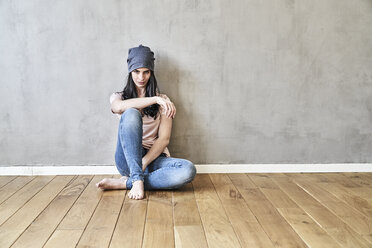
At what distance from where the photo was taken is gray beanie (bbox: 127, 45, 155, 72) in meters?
2.22

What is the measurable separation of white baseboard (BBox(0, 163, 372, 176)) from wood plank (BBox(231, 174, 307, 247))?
0.90 feet

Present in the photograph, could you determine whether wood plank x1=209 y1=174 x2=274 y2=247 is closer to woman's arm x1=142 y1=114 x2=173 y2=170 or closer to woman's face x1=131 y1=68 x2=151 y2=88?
woman's arm x1=142 y1=114 x2=173 y2=170

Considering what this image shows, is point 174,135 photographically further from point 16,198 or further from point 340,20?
point 340,20

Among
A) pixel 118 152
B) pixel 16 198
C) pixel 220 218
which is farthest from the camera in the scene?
pixel 118 152

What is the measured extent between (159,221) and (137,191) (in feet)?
1.24

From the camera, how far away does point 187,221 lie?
66.3 inches

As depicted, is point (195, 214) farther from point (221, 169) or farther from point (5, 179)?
point (5, 179)

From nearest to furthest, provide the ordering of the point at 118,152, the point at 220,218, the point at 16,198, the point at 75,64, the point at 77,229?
1. the point at 77,229
2. the point at 220,218
3. the point at 16,198
4. the point at 118,152
5. the point at 75,64

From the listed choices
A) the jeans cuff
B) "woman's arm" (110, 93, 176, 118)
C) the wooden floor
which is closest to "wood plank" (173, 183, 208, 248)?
the wooden floor

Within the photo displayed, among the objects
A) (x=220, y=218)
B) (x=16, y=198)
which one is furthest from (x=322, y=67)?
(x=16, y=198)

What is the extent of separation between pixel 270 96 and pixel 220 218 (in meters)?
1.15

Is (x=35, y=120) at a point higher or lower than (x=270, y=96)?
lower

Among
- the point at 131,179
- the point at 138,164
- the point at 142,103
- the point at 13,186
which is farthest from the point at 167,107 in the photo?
the point at 13,186

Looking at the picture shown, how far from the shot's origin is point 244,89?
254 centimetres
